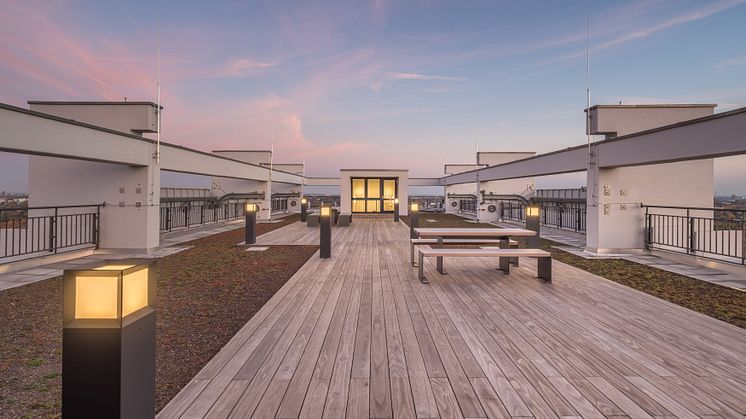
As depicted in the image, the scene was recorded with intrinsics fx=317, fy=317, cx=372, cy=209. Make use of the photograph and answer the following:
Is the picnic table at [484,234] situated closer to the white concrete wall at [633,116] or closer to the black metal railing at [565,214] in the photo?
the white concrete wall at [633,116]

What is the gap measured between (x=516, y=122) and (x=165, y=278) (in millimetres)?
33032

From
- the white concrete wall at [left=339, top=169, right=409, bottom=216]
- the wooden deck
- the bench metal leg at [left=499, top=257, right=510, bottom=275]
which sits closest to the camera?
the wooden deck

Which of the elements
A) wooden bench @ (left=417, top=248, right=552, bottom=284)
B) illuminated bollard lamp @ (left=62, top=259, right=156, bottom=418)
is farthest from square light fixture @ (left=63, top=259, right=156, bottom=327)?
wooden bench @ (left=417, top=248, right=552, bottom=284)

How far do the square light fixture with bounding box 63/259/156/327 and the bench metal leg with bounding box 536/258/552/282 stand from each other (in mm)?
6405

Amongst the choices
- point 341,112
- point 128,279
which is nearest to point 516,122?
point 341,112

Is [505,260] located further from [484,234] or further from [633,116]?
[633,116]

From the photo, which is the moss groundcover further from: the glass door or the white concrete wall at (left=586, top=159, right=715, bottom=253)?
the glass door

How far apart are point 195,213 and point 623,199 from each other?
19456mm

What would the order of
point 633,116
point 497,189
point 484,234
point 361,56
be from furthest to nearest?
point 497,189
point 361,56
point 633,116
point 484,234

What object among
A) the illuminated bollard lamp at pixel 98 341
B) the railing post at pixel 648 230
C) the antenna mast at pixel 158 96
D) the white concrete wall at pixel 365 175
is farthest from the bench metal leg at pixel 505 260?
the white concrete wall at pixel 365 175

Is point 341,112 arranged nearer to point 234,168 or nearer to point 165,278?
point 234,168

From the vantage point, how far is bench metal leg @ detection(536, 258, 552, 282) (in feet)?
19.7

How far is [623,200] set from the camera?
9.02m

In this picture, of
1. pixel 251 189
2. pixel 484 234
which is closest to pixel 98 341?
pixel 484 234
